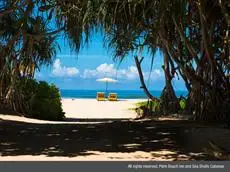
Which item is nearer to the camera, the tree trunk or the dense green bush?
the tree trunk

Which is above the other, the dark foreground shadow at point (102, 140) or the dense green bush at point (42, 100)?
the dense green bush at point (42, 100)

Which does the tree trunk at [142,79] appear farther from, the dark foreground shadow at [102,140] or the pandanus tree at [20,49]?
the dark foreground shadow at [102,140]

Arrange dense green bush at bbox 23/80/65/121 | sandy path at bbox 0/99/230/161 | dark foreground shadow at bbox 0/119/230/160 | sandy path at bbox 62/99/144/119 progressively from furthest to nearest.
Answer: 1. sandy path at bbox 62/99/144/119
2. dense green bush at bbox 23/80/65/121
3. dark foreground shadow at bbox 0/119/230/160
4. sandy path at bbox 0/99/230/161

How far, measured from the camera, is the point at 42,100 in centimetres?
1792

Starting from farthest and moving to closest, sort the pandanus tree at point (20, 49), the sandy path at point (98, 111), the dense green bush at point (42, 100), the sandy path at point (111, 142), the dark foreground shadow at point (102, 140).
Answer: the sandy path at point (98, 111)
the dense green bush at point (42, 100)
the pandanus tree at point (20, 49)
the dark foreground shadow at point (102, 140)
the sandy path at point (111, 142)

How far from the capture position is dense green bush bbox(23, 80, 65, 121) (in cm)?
1752

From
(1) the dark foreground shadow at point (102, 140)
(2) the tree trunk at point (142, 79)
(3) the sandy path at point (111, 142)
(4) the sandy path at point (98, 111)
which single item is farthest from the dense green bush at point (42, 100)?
(3) the sandy path at point (111, 142)

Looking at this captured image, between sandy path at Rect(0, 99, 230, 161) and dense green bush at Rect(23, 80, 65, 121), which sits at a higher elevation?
dense green bush at Rect(23, 80, 65, 121)

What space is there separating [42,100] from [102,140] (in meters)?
9.10

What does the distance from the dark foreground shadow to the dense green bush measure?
578cm

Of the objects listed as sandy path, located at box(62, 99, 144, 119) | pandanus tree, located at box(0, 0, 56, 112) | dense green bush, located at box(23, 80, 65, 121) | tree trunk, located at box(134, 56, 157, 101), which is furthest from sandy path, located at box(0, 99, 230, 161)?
sandy path, located at box(62, 99, 144, 119)

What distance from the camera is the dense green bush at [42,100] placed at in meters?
17.5

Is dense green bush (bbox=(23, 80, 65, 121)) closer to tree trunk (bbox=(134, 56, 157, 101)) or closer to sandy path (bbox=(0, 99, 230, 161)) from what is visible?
tree trunk (bbox=(134, 56, 157, 101))

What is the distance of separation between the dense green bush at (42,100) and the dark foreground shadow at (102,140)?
5784 millimetres
